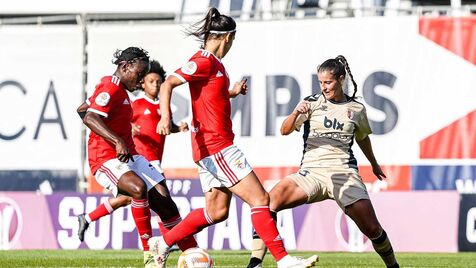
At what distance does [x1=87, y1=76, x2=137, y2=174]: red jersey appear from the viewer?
Answer: 12.8 m

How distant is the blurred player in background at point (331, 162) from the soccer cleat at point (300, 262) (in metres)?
1.01

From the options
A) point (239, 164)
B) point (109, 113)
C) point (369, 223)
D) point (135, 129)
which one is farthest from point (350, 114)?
point (135, 129)

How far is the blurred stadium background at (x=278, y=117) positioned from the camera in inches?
753

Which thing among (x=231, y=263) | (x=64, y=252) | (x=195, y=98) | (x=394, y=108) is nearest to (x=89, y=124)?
(x=195, y=98)

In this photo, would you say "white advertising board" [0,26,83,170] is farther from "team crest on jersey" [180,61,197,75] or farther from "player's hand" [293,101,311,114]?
"team crest on jersey" [180,61,197,75]

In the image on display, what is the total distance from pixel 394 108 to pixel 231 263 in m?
6.81

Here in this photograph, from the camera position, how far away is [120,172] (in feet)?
42.2

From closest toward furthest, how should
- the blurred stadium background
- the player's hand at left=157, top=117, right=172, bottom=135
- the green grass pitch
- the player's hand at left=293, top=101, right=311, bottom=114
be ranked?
the player's hand at left=157, top=117, right=172, bottom=135
the player's hand at left=293, top=101, right=311, bottom=114
the green grass pitch
the blurred stadium background

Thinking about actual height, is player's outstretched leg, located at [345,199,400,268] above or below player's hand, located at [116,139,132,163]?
below

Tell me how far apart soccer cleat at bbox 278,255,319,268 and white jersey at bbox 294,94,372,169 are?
1.54m

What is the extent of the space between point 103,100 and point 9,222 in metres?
8.08

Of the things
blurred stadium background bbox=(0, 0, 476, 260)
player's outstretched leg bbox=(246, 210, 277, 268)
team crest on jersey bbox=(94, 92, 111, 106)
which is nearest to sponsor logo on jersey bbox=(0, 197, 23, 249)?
blurred stadium background bbox=(0, 0, 476, 260)

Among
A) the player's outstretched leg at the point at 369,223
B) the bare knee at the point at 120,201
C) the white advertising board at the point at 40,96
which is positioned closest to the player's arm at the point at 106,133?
the player's outstretched leg at the point at 369,223

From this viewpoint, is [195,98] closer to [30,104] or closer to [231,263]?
[231,263]
